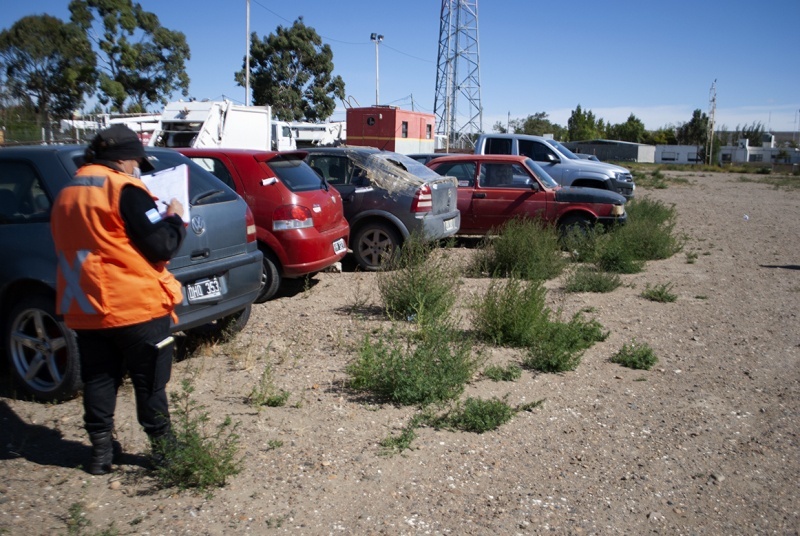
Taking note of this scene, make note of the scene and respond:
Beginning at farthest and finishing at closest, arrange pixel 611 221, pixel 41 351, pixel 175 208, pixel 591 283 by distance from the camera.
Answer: pixel 611 221
pixel 591 283
pixel 41 351
pixel 175 208

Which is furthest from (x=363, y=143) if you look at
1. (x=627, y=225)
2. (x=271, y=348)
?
(x=271, y=348)

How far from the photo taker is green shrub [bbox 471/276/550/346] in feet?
21.0

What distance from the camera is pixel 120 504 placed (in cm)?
366

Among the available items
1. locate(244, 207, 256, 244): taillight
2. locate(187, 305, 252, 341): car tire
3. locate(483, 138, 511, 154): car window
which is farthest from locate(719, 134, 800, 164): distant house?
locate(244, 207, 256, 244): taillight

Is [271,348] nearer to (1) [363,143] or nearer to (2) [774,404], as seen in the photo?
(2) [774,404]

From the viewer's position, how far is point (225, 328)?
6.38m

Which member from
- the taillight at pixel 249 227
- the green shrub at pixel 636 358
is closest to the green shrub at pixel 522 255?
the green shrub at pixel 636 358

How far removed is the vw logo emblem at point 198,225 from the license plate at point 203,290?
0.37 m

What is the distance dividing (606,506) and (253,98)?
4713 cm

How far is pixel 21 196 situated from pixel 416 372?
10.2 ft

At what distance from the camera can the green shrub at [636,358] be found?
6047 millimetres

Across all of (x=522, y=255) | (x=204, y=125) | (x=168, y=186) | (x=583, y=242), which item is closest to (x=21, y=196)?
(x=168, y=186)

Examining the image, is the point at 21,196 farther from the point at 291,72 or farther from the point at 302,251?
the point at 291,72

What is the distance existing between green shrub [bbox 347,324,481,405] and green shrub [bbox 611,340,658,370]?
150 cm
